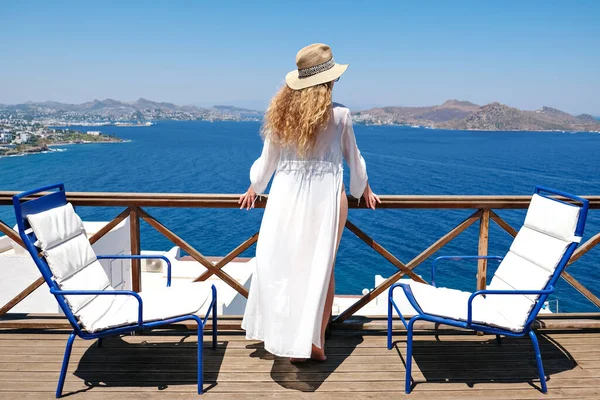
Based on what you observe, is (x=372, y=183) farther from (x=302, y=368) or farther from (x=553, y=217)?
(x=302, y=368)

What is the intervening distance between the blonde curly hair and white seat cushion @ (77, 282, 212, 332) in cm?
113

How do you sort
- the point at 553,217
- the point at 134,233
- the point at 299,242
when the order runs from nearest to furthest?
the point at 299,242 → the point at 553,217 → the point at 134,233

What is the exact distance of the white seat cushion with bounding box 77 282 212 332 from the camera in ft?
8.76

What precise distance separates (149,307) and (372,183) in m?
43.0

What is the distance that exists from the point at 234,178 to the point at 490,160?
3730 centimetres

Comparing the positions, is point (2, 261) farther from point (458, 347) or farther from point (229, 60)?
point (229, 60)

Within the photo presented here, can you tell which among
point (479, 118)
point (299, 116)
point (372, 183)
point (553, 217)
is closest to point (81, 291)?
point (299, 116)

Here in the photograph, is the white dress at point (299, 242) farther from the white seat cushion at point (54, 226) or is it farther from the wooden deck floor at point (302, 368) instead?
the white seat cushion at point (54, 226)

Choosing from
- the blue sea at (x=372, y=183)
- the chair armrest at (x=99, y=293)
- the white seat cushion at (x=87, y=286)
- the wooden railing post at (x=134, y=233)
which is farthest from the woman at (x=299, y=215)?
the blue sea at (x=372, y=183)

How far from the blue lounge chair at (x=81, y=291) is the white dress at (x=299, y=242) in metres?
0.47

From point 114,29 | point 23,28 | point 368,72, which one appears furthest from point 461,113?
point 23,28

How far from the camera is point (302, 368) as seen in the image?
2975 mm

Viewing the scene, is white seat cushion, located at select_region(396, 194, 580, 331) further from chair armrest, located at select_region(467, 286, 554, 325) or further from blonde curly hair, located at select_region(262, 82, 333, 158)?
blonde curly hair, located at select_region(262, 82, 333, 158)

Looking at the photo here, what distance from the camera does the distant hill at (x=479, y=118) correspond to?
480 feet
